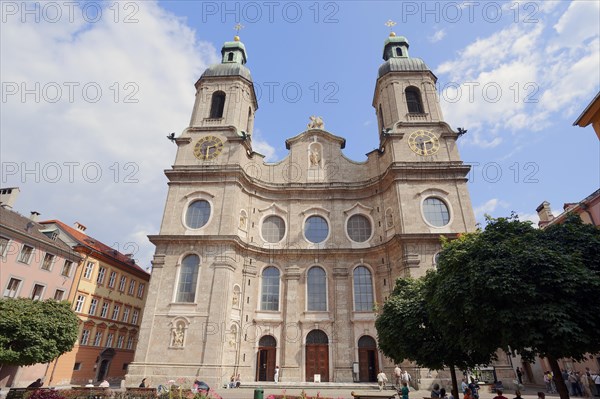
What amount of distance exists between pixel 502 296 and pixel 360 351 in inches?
681

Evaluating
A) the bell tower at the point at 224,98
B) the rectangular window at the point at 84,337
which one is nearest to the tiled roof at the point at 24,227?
the rectangular window at the point at 84,337

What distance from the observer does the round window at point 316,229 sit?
2963 cm

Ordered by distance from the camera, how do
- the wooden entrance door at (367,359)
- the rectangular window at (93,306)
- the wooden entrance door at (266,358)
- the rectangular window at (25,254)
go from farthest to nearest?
the rectangular window at (93,306) → the wooden entrance door at (266,358) → the wooden entrance door at (367,359) → the rectangular window at (25,254)

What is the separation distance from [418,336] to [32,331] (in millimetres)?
20003

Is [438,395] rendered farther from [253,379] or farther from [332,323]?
[253,379]

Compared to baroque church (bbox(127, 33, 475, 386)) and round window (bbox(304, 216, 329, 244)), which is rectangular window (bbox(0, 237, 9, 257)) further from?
round window (bbox(304, 216, 329, 244))

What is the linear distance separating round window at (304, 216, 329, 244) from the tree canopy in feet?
53.0

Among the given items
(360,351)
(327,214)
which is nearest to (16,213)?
(327,214)

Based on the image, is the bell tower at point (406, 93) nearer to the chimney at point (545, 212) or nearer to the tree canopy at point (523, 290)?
the chimney at point (545, 212)

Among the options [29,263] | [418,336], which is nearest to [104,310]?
[29,263]

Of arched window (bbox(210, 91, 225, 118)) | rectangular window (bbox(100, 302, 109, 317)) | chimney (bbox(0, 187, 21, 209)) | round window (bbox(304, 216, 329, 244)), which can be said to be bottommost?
rectangular window (bbox(100, 302, 109, 317))

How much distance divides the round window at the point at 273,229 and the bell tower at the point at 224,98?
8.00m

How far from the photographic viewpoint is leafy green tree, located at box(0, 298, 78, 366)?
17.9 m

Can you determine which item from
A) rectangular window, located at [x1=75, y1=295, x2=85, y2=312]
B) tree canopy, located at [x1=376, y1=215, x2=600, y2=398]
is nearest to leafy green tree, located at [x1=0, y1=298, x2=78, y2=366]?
rectangular window, located at [x1=75, y1=295, x2=85, y2=312]
